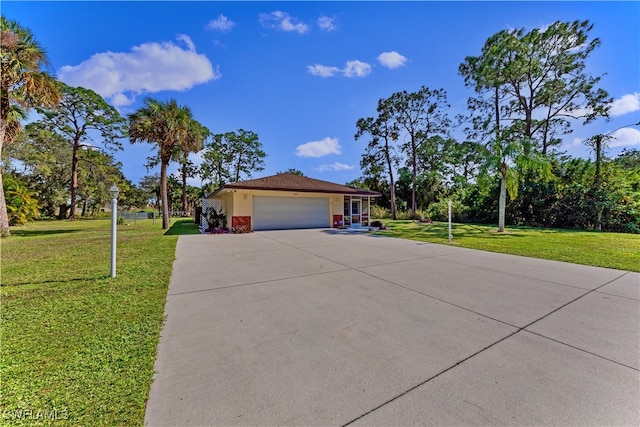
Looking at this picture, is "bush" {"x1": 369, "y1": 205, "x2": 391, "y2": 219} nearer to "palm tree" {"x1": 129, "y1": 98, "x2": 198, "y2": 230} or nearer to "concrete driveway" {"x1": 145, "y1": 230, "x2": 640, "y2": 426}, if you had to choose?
"palm tree" {"x1": 129, "y1": 98, "x2": 198, "y2": 230}

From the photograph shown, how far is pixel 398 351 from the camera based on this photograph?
2.62m

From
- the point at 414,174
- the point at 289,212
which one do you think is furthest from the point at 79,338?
the point at 414,174

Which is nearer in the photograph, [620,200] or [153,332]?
[153,332]

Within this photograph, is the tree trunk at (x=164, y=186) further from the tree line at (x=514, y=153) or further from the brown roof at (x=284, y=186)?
the tree line at (x=514, y=153)

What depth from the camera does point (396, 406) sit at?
1.88m

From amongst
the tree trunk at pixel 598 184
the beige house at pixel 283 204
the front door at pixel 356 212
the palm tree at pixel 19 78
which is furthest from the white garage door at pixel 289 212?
the tree trunk at pixel 598 184

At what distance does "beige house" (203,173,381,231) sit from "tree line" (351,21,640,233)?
8.52 m

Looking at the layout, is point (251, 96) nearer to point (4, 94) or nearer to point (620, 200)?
point (4, 94)

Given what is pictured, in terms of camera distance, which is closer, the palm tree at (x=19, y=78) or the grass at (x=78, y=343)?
the grass at (x=78, y=343)

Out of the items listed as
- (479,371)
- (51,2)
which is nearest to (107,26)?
(51,2)

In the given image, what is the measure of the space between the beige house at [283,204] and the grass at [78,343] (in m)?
8.68

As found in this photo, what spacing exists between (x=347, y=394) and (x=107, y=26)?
42.8ft

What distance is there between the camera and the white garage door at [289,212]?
15194 millimetres

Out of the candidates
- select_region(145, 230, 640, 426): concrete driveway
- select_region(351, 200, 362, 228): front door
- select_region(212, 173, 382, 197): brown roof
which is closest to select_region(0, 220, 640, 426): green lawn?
select_region(145, 230, 640, 426): concrete driveway
